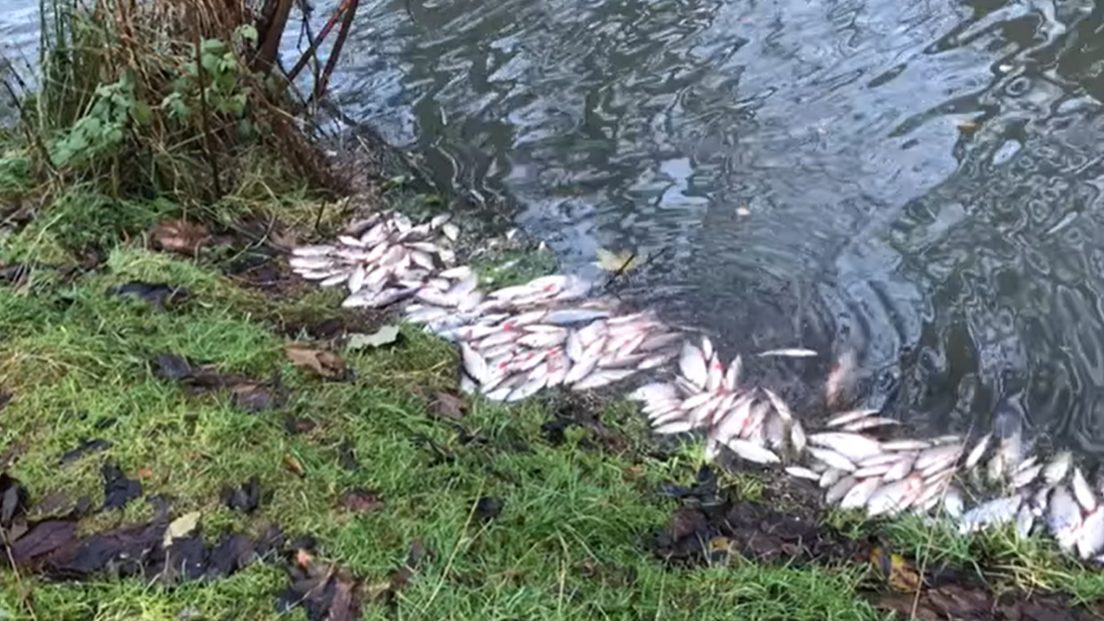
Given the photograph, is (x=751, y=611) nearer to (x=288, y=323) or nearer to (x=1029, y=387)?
(x=1029, y=387)

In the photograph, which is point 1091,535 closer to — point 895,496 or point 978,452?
point 978,452

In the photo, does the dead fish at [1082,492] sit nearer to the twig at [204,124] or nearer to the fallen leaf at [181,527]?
the fallen leaf at [181,527]

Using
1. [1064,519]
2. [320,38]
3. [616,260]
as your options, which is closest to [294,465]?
[616,260]

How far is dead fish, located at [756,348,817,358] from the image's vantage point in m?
4.46

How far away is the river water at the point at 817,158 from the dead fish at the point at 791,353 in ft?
0.20

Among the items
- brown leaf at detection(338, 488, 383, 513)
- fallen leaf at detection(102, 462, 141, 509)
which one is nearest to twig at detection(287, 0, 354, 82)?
fallen leaf at detection(102, 462, 141, 509)

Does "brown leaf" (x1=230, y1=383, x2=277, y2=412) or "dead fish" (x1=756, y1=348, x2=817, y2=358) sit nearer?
"brown leaf" (x1=230, y1=383, x2=277, y2=412)

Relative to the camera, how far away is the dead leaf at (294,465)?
11.1ft

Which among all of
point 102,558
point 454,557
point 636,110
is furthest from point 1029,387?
point 102,558

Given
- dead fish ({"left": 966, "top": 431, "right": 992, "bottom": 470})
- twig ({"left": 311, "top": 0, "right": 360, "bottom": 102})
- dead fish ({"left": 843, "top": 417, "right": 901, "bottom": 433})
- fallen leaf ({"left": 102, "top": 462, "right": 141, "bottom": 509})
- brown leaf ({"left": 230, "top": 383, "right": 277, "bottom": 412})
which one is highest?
twig ({"left": 311, "top": 0, "right": 360, "bottom": 102})

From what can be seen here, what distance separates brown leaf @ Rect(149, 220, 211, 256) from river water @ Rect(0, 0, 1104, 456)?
57.2 inches

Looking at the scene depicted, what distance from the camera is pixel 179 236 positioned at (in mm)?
4941

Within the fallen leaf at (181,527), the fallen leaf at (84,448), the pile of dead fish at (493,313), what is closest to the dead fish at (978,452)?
the pile of dead fish at (493,313)

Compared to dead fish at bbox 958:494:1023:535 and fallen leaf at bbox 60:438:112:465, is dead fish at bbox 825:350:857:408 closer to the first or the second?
dead fish at bbox 958:494:1023:535
